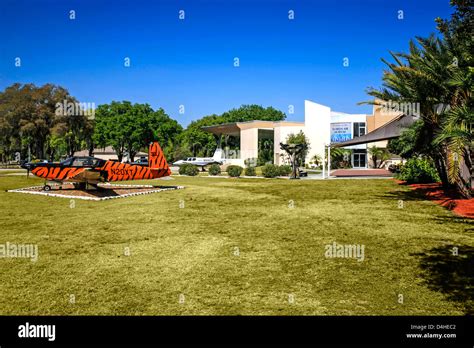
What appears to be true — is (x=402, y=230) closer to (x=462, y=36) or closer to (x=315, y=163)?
(x=462, y=36)

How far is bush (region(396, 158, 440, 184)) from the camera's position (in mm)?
24438

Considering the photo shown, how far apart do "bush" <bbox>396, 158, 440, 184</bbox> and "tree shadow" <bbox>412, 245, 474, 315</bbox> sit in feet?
57.7

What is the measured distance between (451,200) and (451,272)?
10.9 meters

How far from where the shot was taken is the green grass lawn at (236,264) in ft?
17.7

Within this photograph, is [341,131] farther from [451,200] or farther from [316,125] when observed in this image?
[451,200]

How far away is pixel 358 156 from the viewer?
57406 millimetres

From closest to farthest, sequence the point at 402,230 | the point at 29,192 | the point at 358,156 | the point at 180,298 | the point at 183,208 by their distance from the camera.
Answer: the point at 180,298 → the point at 402,230 → the point at 183,208 → the point at 29,192 → the point at 358,156

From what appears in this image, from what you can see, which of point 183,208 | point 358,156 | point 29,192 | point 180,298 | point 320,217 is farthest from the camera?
point 358,156

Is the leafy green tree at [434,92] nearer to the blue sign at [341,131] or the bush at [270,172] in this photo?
the bush at [270,172]

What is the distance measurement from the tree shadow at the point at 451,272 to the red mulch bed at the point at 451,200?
5574 millimetres

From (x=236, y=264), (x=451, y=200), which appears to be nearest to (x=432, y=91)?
(x=451, y=200)

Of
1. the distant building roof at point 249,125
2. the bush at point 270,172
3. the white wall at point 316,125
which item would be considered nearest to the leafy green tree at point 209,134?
the distant building roof at point 249,125
